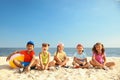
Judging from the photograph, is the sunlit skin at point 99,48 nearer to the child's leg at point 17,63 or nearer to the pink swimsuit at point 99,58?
the pink swimsuit at point 99,58

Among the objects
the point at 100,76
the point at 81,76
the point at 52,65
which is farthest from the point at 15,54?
the point at 100,76

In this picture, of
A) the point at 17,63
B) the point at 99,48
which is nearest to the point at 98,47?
the point at 99,48

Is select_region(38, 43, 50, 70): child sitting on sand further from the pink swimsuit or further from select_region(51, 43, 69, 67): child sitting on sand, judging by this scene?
the pink swimsuit

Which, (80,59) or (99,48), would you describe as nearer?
(99,48)

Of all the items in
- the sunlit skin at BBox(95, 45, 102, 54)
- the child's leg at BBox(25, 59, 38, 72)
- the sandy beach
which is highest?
the sunlit skin at BBox(95, 45, 102, 54)

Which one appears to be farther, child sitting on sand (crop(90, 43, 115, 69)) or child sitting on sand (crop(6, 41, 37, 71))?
child sitting on sand (crop(90, 43, 115, 69))

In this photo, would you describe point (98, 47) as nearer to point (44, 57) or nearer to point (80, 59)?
point (80, 59)

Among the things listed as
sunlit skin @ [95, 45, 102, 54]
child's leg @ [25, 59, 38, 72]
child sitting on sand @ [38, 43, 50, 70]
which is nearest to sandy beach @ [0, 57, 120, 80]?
child's leg @ [25, 59, 38, 72]

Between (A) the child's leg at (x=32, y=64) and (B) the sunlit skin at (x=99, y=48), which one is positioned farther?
(B) the sunlit skin at (x=99, y=48)

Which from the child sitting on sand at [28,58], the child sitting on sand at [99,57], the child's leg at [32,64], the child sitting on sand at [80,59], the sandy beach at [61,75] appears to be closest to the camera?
the sandy beach at [61,75]

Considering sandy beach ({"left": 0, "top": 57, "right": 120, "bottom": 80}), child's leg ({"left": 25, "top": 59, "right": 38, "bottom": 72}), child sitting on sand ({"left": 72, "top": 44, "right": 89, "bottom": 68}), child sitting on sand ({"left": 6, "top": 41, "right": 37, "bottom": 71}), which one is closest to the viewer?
sandy beach ({"left": 0, "top": 57, "right": 120, "bottom": 80})

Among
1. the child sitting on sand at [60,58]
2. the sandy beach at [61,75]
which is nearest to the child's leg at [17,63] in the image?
the sandy beach at [61,75]

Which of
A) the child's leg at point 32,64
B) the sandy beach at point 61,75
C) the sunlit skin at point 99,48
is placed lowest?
the sandy beach at point 61,75

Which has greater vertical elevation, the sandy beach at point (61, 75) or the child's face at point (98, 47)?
the child's face at point (98, 47)
